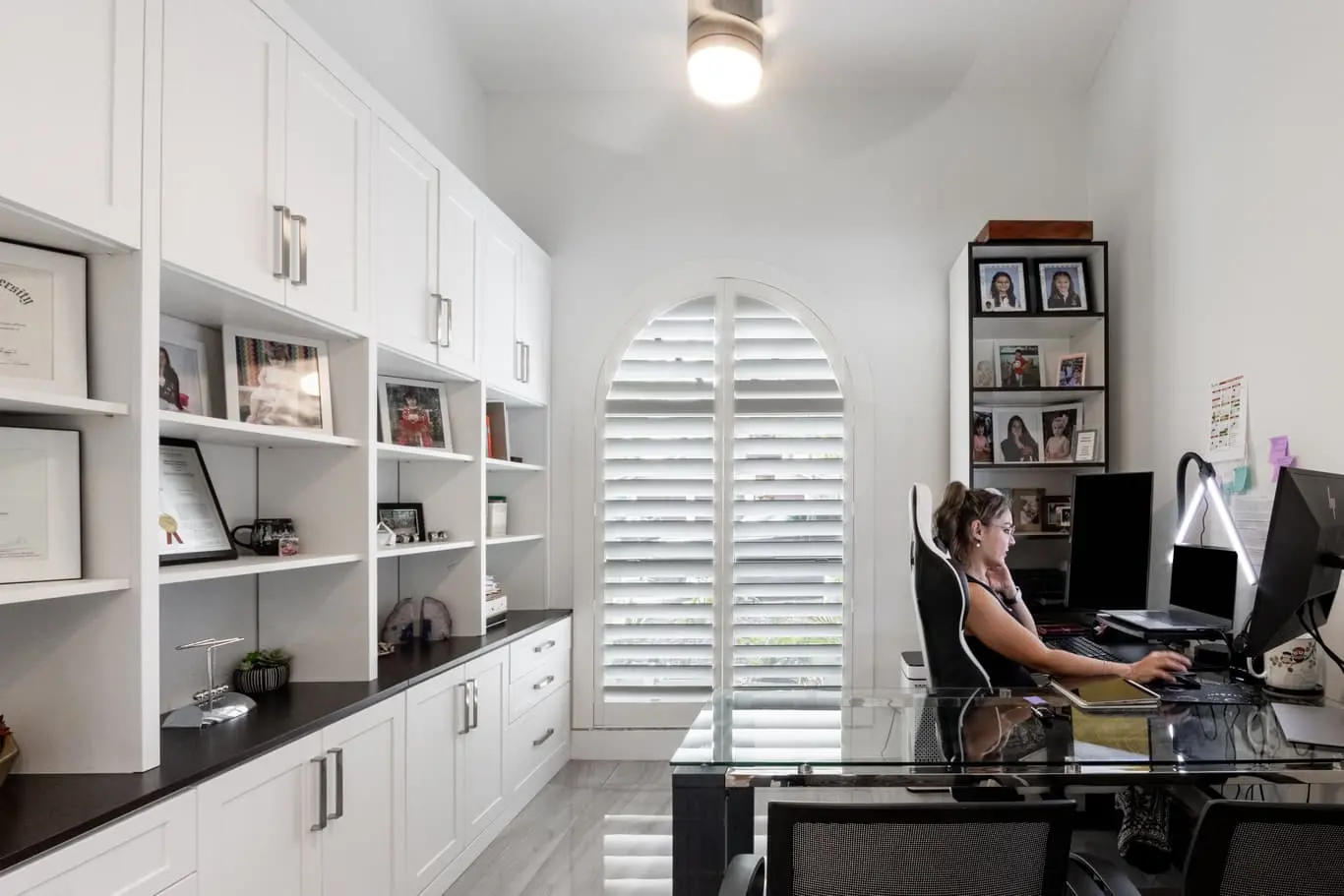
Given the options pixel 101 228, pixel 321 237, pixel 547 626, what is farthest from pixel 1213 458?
pixel 101 228

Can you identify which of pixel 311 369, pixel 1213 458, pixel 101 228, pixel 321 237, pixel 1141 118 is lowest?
pixel 1213 458

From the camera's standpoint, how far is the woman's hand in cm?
240

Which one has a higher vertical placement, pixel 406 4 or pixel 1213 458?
pixel 406 4

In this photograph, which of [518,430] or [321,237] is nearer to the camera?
[321,237]

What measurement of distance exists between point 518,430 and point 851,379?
1.68m

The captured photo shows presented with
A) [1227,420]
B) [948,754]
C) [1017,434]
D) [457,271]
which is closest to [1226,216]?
[1227,420]

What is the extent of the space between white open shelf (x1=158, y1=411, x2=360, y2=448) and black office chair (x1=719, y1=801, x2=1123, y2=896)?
4.89ft

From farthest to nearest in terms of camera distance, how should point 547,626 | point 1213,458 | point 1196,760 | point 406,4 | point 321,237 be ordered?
point 547,626
point 406,4
point 1213,458
point 321,237
point 1196,760

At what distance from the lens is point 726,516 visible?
4570 mm

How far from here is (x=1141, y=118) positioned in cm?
391

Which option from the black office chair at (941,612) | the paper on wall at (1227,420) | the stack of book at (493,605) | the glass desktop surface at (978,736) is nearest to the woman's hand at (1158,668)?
the glass desktop surface at (978,736)

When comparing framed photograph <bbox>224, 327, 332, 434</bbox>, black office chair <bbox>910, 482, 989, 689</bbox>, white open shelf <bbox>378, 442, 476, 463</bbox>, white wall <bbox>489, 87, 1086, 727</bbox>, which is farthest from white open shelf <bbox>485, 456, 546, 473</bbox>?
black office chair <bbox>910, 482, 989, 689</bbox>

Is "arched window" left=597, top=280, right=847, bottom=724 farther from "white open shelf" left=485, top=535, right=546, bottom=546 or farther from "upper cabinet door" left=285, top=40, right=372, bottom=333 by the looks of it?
"upper cabinet door" left=285, top=40, right=372, bottom=333

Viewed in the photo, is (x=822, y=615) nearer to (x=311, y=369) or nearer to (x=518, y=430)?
(x=518, y=430)
